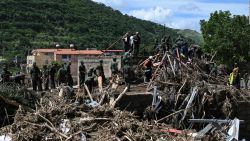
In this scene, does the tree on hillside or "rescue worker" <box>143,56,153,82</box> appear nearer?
"rescue worker" <box>143,56,153,82</box>

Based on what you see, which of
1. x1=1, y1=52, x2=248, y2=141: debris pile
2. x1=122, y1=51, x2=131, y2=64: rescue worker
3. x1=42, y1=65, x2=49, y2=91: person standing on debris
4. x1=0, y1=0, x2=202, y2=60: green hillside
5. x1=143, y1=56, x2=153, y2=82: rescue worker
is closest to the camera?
x1=1, y1=52, x2=248, y2=141: debris pile

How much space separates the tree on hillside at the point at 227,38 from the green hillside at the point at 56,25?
4991 cm

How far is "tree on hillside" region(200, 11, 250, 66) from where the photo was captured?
132ft

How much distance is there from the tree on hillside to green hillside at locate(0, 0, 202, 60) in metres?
49.9

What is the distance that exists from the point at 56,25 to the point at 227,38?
267 ft

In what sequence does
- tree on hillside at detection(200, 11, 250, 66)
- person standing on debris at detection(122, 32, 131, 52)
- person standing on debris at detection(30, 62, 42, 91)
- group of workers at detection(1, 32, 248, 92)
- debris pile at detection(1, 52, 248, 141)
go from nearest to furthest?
debris pile at detection(1, 52, 248, 141)
group of workers at detection(1, 32, 248, 92)
person standing on debris at detection(30, 62, 42, 91)
person standing on debris at detection(122, 32, 131, 52)
tree on hillside at detection(200, 11, 250, 66)

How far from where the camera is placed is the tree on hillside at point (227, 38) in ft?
132

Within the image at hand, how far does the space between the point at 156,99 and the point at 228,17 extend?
86.3 ft

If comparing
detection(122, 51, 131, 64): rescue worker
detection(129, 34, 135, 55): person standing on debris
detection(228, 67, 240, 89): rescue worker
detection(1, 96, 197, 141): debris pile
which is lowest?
detection(1, 96, 197, 141): debris pile

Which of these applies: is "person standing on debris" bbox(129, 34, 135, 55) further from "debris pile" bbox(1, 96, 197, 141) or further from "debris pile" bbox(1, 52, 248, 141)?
"debris pile" bbox(1, 96, 197, 141)

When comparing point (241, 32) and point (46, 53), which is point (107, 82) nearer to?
point (241, 32)

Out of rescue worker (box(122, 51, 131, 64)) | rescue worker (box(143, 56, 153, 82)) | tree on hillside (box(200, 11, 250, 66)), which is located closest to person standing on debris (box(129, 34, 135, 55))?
rescue worker (box(122, 51, 131, 64))

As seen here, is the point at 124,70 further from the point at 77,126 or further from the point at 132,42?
the point at 77,126

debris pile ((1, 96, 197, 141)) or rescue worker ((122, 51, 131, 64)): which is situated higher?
rescue worker ((122, 51, 131, 64))
